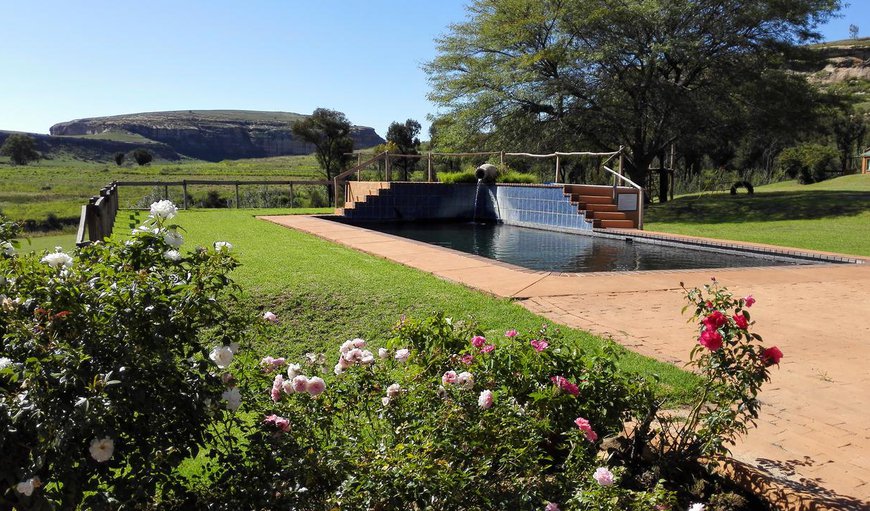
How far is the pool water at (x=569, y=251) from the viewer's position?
8758 mm

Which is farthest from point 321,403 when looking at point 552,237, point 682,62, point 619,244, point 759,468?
point 682,62

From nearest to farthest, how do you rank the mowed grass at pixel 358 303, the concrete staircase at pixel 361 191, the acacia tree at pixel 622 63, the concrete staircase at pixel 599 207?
the mowed grass at pixel 358 303
the concrete staircase at pixel 599 207
the concrete staircase at pixel 361 191
the acacia tree at pixel 622 63

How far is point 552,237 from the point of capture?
1301cm

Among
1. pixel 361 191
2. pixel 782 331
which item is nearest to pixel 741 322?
pixel 782 331

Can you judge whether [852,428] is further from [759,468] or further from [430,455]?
[430,455]

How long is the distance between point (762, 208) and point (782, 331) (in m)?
14.4

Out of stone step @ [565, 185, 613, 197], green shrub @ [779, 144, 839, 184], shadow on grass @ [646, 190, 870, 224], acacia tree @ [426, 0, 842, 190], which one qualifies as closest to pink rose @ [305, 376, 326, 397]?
stone step @ [565, 185, 613, 197]

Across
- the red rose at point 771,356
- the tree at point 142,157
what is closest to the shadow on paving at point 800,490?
the red rose at point 771,356

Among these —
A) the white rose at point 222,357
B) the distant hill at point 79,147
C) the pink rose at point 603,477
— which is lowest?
the pink rose at point 603,477

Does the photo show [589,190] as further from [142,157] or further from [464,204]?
[142,157]

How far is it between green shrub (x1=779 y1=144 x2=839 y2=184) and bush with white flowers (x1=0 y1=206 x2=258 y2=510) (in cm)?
3571

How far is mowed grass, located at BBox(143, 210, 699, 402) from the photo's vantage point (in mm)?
4359

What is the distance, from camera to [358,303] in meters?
5.39

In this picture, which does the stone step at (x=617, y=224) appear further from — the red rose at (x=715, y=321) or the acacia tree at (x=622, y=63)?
the red rose at (x=715, y=321)
